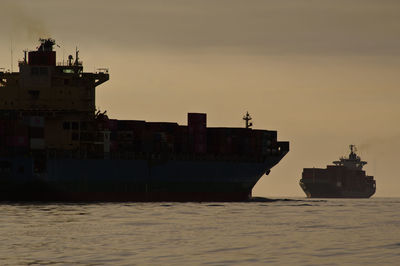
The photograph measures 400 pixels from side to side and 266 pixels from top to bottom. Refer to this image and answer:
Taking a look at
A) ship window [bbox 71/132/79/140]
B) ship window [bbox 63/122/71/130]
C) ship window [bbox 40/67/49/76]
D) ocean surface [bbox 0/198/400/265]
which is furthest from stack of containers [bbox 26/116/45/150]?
ocean surface [bbox 0/198/400/265]

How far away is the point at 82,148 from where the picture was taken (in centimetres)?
9931

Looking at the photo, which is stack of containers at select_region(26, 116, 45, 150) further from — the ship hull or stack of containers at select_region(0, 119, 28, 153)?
the ship hull

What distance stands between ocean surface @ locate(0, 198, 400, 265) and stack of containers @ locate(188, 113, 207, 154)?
4043 cm

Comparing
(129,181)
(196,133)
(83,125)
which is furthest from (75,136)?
(196,133)

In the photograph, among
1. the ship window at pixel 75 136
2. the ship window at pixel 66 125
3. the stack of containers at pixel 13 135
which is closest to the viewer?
the stack of containers at pixel 13 135

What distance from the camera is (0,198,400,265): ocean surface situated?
1496 inches

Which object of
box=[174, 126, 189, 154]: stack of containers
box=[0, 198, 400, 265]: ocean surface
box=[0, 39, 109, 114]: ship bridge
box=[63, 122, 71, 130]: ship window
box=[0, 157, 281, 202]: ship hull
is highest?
box=[0, 39, 109, 114]: ship bridge

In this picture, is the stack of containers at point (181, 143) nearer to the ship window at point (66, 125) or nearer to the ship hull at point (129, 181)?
the ship hull at point (129, 181)

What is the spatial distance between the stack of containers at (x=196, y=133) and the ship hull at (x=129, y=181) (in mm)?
1546

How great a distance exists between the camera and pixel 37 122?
93.8m

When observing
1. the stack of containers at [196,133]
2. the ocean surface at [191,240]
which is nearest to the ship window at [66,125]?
the stack of containers at [196,133]

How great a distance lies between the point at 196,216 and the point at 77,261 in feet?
104

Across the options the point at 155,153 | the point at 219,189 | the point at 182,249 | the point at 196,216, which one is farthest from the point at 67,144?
the point at 182,249

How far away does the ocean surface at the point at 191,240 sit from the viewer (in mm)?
38000
